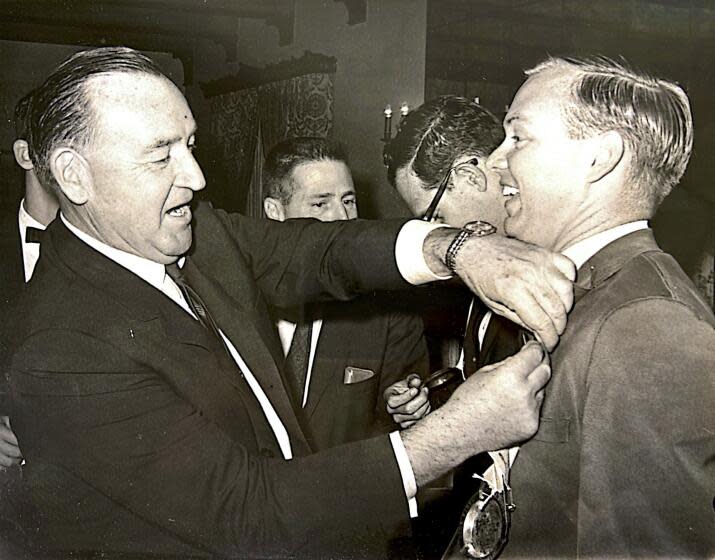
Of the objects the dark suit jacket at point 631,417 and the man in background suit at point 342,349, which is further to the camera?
the man in background suit at point 342,349

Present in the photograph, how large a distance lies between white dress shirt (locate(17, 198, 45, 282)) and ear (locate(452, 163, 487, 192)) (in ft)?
2.40

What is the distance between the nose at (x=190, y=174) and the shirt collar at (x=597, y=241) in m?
0.58

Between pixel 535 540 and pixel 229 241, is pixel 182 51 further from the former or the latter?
pixel 535 540

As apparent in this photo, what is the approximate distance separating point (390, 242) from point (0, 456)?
2.30ft

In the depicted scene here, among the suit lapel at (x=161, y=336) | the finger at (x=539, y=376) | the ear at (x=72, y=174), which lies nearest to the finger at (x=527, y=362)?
the finger at (x=539, y=376)

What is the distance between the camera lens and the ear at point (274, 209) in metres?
1.55

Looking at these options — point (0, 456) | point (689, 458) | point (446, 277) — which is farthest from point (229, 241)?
point (689, 458)

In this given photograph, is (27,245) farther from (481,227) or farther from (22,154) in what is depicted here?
(481,227)

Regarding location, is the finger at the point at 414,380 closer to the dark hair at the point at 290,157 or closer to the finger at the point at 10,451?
the dark hair at the point at 290,157

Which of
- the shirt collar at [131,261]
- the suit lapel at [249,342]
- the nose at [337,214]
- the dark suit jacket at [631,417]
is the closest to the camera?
the dark suit jacket at [631,417]

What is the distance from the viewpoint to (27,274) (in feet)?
4.31

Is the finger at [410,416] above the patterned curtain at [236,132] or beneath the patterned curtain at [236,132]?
beneath

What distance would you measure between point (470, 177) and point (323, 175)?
290 mm

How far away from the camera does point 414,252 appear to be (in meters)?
1.32
